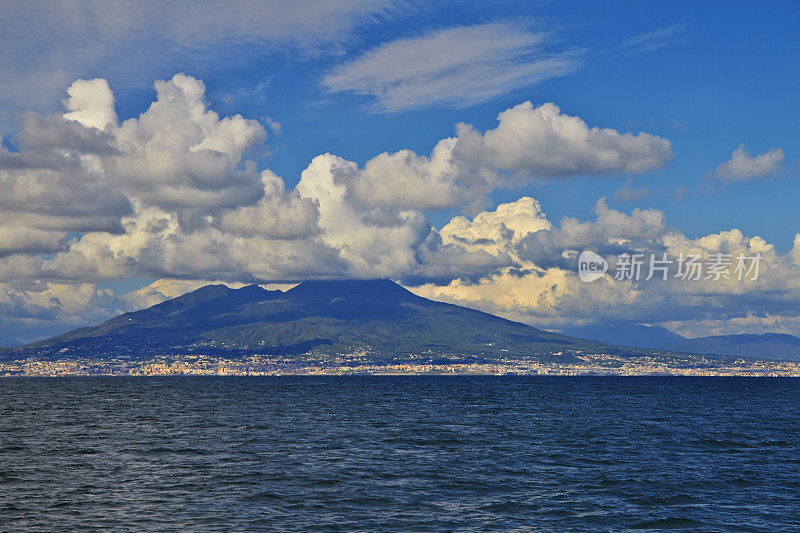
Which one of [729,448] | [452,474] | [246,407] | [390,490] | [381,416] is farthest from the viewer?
[246,407]

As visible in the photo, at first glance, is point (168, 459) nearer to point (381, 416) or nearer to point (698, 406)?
point (381, 416)

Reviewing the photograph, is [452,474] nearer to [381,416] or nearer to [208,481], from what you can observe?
[208,481]

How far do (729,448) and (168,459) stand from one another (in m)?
72.6

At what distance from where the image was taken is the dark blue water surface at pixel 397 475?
2172 inches

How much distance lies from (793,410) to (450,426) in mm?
103127

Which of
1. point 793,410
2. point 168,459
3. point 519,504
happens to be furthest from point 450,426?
point 793,410

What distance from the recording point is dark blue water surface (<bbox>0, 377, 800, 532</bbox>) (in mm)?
55156

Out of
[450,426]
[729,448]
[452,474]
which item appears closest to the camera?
[452,474]

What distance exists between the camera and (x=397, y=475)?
7269 centimetres

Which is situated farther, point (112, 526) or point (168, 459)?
point (168, 459)

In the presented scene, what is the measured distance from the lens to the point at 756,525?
180 feet

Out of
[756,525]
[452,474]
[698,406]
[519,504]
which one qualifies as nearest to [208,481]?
[452,474]

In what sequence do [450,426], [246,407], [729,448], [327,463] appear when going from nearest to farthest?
1. [327,463]
2. [729,448]
3. [450,426]
4. [246,407]

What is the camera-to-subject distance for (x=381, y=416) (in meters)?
145
